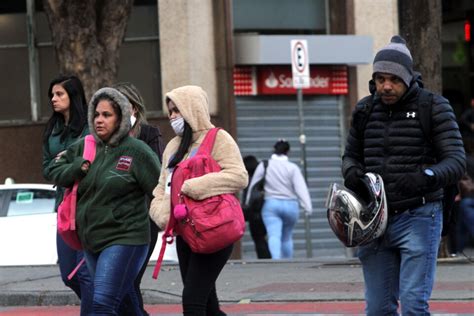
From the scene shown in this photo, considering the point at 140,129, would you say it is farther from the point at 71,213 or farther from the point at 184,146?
the point at 71,213

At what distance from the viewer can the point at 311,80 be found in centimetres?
1975

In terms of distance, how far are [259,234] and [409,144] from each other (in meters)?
10.4

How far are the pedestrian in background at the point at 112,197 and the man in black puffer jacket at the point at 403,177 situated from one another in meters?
1.35

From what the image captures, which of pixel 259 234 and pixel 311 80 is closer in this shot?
pixel 259 234

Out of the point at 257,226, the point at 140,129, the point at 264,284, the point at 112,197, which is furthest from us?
the point at 257,226

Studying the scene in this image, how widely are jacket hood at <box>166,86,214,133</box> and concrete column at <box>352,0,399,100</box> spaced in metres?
12.9

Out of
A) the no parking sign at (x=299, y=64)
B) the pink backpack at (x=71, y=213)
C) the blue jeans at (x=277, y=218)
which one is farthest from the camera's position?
the blue jeans at (x=277, y=218)

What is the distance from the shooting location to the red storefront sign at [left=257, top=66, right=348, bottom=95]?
19.4 metres

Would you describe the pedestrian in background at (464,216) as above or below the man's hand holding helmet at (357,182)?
below

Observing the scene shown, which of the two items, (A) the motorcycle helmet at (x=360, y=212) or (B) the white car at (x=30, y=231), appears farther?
(B) the white car at (x=30, y=231)

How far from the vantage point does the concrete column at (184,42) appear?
18.8 metres

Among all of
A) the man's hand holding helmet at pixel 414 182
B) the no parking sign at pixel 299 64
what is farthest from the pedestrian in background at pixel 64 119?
the no parking sign at pixel 299 64

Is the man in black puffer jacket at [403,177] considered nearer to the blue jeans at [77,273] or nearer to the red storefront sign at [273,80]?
the blue jeans at [77,273]

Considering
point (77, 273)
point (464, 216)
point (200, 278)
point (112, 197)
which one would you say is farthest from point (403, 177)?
point (464, 216)
